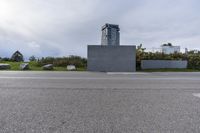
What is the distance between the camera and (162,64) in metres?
32.9

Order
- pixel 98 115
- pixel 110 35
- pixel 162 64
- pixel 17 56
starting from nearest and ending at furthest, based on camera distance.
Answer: pixel 98 115 < pixel 162 64 < pixel 110 35 < pixel 17 56

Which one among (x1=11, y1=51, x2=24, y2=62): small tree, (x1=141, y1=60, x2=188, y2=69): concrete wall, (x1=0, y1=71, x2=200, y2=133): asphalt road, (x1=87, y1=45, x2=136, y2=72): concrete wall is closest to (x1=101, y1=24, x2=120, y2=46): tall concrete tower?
(x1=141, y1=60, x2=188, y2=69): concrete wall

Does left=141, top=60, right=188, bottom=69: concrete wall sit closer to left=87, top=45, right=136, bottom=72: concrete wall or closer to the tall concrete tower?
left=87, top=45, right=136, bottom=72: concrete wall

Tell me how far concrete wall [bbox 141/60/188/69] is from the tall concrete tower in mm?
10553

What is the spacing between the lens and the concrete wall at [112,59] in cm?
2681

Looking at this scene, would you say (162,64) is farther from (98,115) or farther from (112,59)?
(98,115)

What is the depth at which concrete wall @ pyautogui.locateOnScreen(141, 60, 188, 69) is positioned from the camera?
31766mm

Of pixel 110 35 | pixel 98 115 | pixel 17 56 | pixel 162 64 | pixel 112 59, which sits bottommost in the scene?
pixel 98 115

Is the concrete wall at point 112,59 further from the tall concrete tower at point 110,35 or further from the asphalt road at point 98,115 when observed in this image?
the asphalt road at point 98,115

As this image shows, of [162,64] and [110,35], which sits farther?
[110,35]

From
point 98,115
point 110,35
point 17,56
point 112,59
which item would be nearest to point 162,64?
point 112,59

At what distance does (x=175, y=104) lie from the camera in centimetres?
673

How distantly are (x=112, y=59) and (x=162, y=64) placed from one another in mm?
9465

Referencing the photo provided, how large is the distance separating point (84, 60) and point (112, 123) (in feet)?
96.1
